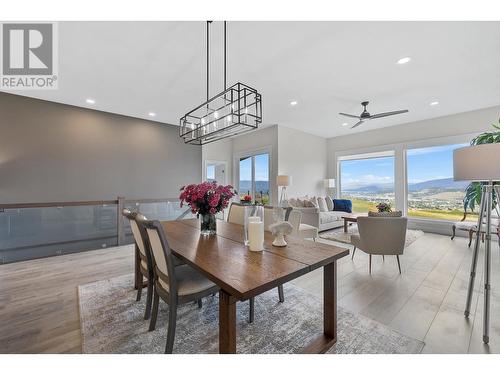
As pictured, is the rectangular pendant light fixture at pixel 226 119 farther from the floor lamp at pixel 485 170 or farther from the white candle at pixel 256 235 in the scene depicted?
the floor lamp at pixel 485 170

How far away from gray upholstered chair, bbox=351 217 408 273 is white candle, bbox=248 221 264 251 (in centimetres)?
187

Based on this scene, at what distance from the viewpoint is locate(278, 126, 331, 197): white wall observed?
6.01 metres

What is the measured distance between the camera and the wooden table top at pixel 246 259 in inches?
44.3

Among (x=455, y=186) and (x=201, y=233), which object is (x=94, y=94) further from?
(x=455, y=186)

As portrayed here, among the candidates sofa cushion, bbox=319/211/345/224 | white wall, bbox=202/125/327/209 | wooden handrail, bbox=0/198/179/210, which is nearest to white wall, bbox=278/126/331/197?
white wall, bbox=202/125/327/209

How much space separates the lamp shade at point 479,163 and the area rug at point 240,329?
4.41 ft

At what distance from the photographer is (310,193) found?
22.4ft

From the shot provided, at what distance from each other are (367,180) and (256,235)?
20.6 feet

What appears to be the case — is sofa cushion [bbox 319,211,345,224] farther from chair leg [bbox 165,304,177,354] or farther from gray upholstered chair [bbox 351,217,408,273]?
chair leg [bbox 165,304,177,354]

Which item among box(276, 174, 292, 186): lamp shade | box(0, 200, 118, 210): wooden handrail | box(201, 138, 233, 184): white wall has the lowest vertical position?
box(0, 200, 118, 210): wooden handrail

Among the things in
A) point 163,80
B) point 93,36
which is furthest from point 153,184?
point 93,36
